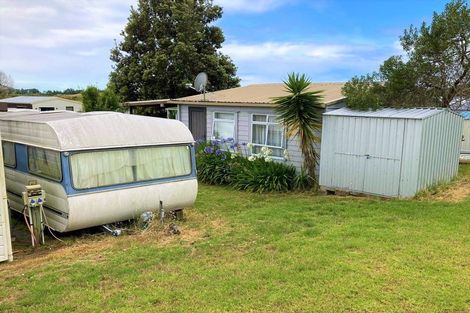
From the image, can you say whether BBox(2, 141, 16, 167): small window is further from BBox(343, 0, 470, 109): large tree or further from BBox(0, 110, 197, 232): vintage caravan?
BBox(343, 0, 470, 109): large tree

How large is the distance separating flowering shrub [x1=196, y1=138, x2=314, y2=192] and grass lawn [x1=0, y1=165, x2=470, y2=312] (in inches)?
132

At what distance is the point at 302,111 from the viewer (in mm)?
11219

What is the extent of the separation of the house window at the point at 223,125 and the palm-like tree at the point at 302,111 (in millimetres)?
3057

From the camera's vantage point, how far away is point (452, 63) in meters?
12.2

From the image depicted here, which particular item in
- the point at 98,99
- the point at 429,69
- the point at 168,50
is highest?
the point at 168,50

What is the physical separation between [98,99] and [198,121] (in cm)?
1031

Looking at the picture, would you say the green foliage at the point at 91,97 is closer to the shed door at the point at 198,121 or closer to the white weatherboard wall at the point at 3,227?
the shed door at the point at 198,121

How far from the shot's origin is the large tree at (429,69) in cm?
1158

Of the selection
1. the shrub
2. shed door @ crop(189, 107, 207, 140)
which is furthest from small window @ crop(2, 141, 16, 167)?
shed door @ crop(189, 107, 207, 140)

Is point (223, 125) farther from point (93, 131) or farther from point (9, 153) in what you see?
point (93, 131)

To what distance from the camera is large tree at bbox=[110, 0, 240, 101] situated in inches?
1006

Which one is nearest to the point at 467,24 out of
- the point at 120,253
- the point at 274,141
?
the point at 274,141

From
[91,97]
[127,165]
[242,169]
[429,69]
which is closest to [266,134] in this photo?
[242,169]

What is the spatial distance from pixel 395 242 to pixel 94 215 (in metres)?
5.00
